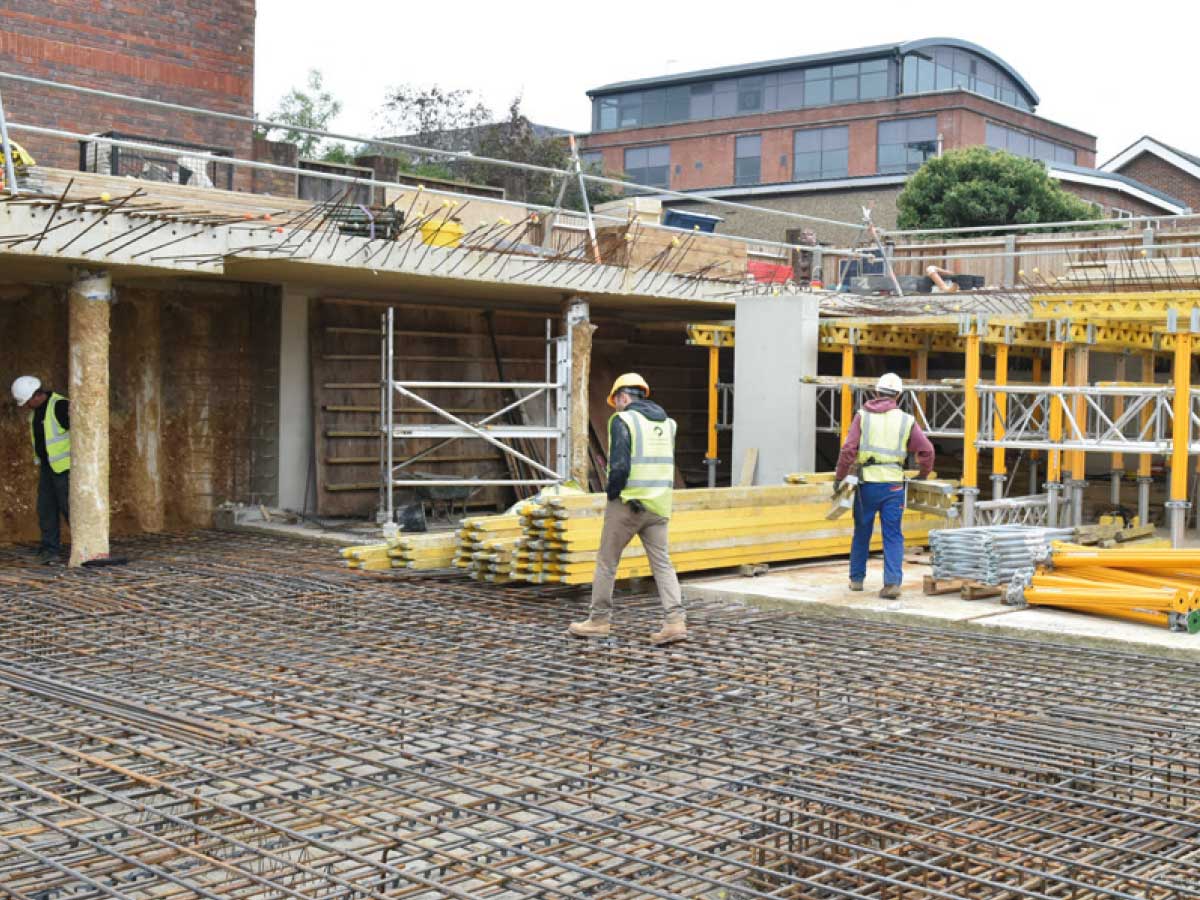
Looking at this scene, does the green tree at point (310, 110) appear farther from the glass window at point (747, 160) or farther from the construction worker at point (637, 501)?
the construction worker at point (637, 501)

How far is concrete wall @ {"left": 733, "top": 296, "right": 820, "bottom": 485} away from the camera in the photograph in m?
16.1

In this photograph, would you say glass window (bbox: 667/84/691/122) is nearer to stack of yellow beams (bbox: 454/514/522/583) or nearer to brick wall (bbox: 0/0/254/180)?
brick wall (bbox: 0/0/254/180)

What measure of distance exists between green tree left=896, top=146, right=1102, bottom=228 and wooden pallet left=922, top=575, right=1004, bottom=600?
27.4 metres

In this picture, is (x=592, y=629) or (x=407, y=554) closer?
(x=592, y=629)

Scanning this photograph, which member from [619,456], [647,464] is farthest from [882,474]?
[619,456]

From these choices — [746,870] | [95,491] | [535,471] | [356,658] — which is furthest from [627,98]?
[746,870]

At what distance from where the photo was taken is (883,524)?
1123cm

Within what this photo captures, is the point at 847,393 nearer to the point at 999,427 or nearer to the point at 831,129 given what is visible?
the point at 999,427

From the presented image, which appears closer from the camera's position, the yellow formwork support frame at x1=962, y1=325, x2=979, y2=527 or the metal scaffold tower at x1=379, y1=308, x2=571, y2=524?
the yellow formwork support frame at x1=962, y1=325, x2=979, y2=527

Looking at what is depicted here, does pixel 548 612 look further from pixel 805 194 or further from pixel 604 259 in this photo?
pixel 805 194

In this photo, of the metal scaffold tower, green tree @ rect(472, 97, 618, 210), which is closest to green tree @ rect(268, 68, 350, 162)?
green tree @ rect(472, 97, 618, 210)

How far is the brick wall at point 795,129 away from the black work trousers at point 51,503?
132ft

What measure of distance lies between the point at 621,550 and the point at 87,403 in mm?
5854

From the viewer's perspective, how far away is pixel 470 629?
32.9 ft
